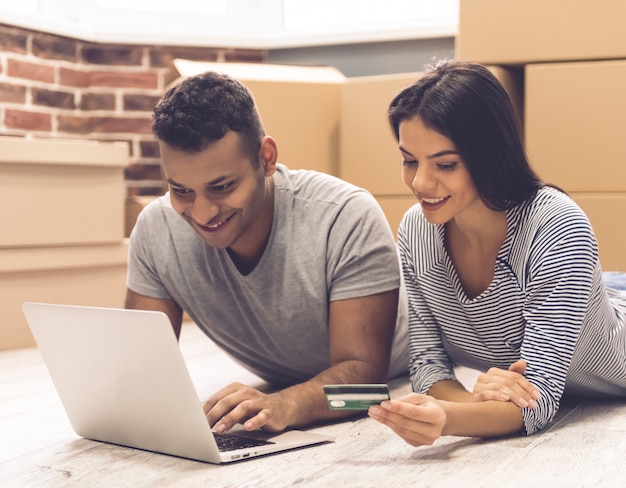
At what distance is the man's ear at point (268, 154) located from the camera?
4.50ft

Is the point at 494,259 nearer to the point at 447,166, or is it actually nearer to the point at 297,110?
the point at 447,166

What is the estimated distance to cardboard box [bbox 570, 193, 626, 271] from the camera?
6.99 feet

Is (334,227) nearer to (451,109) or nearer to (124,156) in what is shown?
(451,109)

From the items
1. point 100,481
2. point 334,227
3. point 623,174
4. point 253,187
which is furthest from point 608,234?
point 100,481

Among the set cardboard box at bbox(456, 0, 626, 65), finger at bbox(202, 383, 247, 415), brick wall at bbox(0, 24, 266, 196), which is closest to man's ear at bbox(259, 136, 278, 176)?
finger at bbox(202, 383, 247, 415)

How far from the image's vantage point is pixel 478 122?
121 centimetres

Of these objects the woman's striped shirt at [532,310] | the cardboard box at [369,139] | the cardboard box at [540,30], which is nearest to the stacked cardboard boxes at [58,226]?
the cardboard box at [369,139]

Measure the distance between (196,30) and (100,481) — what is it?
2.25 m

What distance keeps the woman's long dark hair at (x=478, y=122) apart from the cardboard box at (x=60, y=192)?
1290 millimetres

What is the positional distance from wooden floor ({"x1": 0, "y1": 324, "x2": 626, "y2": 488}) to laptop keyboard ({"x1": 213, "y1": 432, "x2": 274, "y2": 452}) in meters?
0.03

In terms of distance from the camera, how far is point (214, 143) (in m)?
1.27

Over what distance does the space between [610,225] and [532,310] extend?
99 centimetres

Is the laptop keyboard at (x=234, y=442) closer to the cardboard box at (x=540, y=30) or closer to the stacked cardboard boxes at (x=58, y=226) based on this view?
the stacked cardboard boxes at (x=58, y=226)

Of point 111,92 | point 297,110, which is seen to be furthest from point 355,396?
point 111,92
